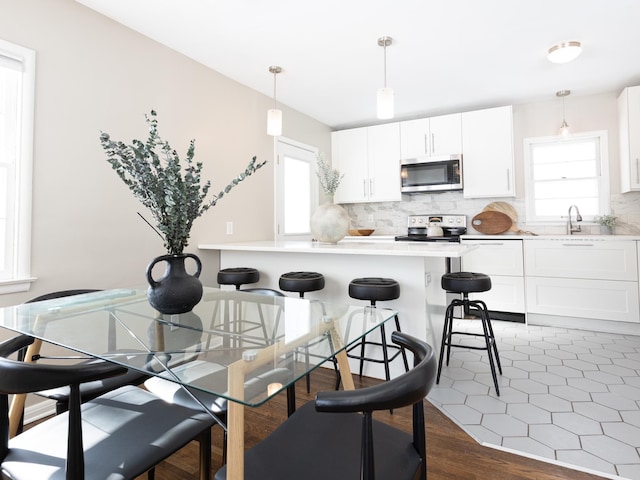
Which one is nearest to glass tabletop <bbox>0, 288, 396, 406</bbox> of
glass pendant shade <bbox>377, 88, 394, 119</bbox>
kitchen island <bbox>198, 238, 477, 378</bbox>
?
kitchen island <bbox>198, 238, 477, 378</bbox>

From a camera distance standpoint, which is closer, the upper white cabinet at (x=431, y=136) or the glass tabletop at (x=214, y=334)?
the glass tabletop at (x=214, y=334)

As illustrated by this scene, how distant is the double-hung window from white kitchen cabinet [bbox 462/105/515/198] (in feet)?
13.6

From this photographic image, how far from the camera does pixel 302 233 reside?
4.60 metres

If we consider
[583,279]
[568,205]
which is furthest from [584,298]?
[568,205]

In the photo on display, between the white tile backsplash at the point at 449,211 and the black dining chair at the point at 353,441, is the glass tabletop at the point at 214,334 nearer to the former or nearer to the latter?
the black dining chair at the point at 353,441

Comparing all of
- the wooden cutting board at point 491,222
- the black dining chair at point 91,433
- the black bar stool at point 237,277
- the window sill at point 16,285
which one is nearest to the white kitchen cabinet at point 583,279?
the wooden cutting board at point 491,222

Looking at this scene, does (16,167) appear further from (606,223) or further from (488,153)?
(606,223)

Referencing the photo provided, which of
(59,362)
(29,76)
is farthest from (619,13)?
(59,362)

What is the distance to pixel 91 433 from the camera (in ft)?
3.37

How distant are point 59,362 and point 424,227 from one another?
4033mm

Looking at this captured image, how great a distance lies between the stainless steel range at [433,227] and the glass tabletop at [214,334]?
3015 millimetres

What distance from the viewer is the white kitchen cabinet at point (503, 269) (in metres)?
3.85

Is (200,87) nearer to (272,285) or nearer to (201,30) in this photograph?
(201,30)

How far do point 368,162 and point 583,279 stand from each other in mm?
2835
